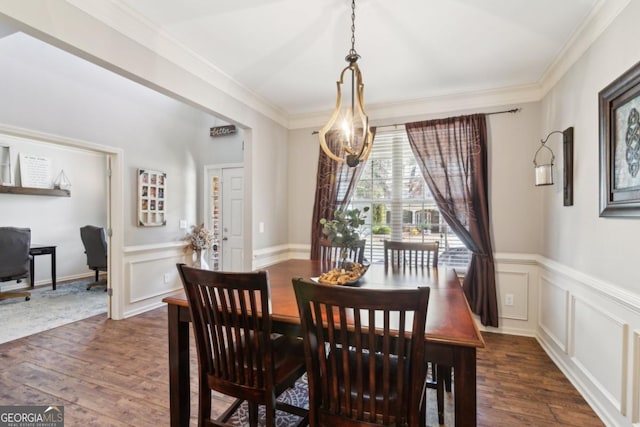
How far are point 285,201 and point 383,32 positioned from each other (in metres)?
2.36

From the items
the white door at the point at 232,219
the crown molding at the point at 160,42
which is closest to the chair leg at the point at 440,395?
the crown molding at the point at 160,42

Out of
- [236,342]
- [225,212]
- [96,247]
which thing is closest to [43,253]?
[96,247]

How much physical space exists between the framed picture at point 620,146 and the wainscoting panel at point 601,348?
0.67 meters

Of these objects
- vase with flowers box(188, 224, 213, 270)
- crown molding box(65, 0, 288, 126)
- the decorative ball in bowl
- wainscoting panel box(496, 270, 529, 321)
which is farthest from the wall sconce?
vase with flowers box(188, 224, 213, 270)

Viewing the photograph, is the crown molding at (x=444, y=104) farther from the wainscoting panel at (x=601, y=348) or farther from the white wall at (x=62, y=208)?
the white wall at (x=62, y=208)

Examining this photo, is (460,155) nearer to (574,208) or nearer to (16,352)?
(574,208)

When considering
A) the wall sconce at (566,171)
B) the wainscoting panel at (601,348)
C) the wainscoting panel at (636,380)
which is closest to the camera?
the wainscoting panel at (636,380)

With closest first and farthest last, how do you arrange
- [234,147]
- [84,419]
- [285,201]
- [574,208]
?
[84,419] < [574,208] < [285,201] < [234,147]

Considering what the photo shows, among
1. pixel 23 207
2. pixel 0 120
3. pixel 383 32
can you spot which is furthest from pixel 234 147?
pixel 23 207

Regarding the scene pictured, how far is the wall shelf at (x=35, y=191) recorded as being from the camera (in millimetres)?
4660

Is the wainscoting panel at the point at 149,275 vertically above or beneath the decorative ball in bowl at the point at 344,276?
beneath

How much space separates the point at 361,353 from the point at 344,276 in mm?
712

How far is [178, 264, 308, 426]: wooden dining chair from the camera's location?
1251 millimetres

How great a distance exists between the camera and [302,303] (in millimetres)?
1159
